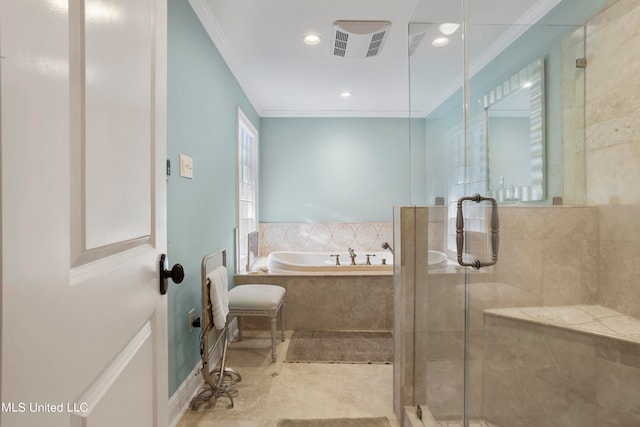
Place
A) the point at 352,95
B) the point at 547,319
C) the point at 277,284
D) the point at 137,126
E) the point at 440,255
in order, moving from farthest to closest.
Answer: the point at 352,95, the point at 277,284, the point at 440,255, the point at 547,319, the point at 137,126

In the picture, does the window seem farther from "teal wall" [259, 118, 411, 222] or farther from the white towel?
the white towel

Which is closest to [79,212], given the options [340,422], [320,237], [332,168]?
[340,422]

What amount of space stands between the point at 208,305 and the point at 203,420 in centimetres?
61

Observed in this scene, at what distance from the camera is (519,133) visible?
180cm

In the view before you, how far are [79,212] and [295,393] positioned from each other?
6.40 feet

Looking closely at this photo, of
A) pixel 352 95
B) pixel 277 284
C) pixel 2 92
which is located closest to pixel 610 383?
pixel 2 92

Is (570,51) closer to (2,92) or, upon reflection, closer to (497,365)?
(497,365)

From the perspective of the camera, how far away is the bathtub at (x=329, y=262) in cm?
318

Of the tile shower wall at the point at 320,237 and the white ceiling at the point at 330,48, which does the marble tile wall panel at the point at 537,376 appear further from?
the tile shower wall at the point at 320,237

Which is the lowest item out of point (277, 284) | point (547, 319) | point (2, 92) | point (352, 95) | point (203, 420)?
point (203, 420)

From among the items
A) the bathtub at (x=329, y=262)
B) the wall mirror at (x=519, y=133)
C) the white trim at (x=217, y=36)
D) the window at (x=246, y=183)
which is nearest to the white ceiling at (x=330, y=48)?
the white trim at (x=217, y=36)

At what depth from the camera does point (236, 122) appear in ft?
10.5

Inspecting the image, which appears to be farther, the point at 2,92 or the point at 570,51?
the point at 570,51

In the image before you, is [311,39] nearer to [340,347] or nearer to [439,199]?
[439,199]
